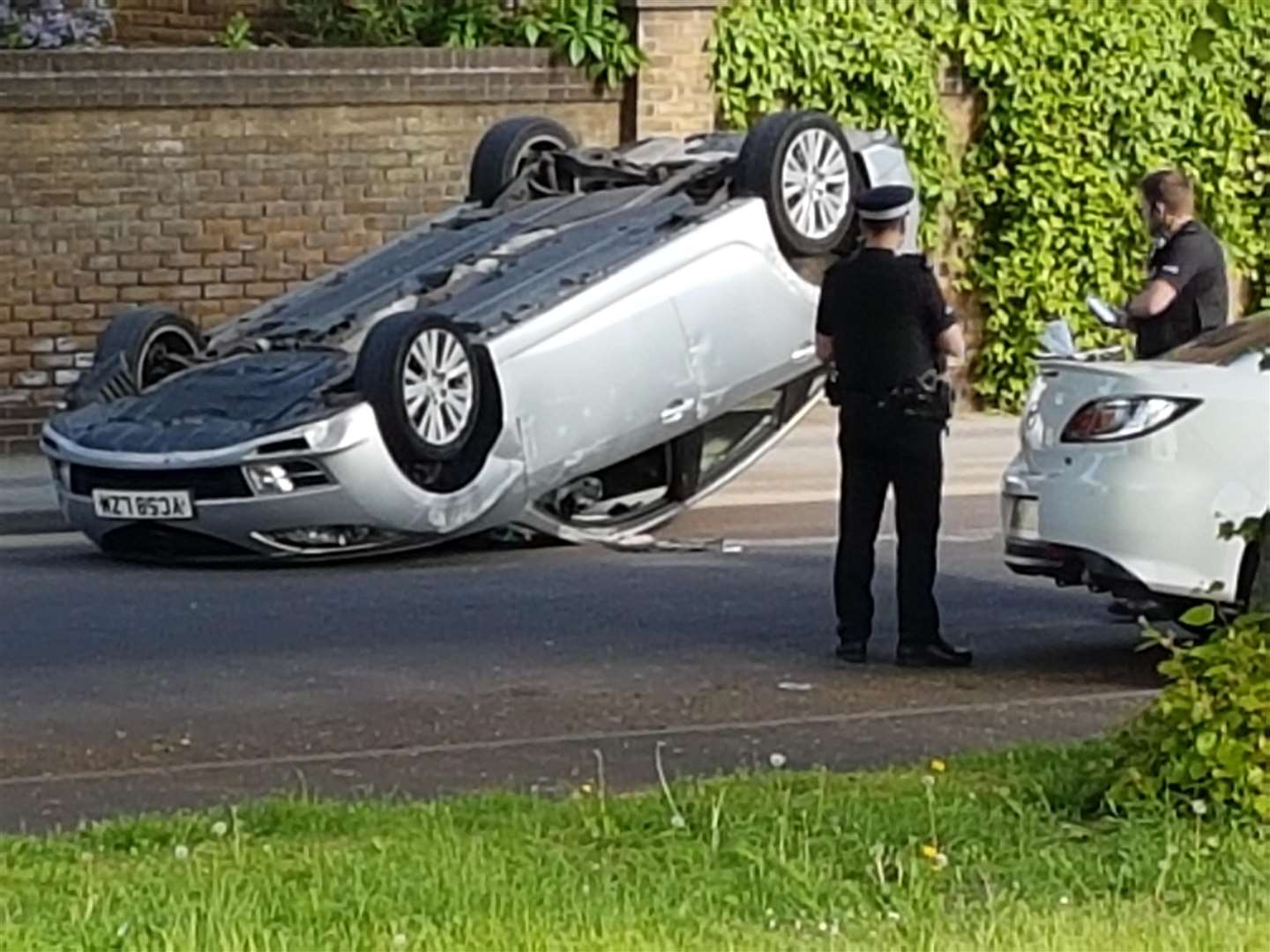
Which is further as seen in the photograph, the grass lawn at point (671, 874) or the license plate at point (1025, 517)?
the license plate at point (1025, 517)

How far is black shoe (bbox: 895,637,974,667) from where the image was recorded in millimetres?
10805

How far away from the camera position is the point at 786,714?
9852mm

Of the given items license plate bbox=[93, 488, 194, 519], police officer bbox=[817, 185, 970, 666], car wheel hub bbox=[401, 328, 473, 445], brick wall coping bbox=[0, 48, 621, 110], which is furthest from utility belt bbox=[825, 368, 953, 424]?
brick wall coping bbox=[0, 48, 621, 110]

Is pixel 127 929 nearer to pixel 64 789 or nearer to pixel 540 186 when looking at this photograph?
pixel 64 789

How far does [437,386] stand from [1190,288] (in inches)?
123

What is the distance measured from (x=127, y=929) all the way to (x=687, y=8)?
1398 centimetres

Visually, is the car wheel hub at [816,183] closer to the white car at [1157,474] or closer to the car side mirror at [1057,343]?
the car side mirror at [1057,343]

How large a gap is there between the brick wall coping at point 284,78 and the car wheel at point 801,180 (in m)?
4.87

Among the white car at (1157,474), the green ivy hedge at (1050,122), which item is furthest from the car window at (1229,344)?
the green ivy hedge at (1050,122)

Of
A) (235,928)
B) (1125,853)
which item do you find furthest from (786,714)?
(235,928)

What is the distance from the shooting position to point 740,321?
13.8 metres

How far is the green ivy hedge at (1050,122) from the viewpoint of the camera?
67.1 ft

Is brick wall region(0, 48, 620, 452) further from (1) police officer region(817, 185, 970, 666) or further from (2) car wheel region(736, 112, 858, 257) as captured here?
(1) police officer region(817, 185, 970, 666)

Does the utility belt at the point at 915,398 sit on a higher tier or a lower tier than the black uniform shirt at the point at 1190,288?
lower
